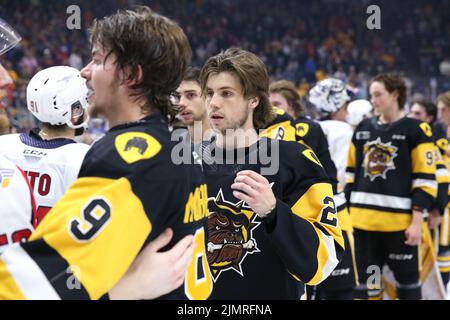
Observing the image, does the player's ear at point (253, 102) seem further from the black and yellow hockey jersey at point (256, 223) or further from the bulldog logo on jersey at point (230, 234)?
the bulldog logo on jersey at point (230, 234)

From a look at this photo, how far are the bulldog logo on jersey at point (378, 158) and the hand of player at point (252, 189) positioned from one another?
12.2 ft

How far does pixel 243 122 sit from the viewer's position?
3062 millimetres

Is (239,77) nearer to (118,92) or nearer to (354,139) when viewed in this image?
(118,92)

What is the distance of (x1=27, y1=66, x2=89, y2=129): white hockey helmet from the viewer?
11.5 feet

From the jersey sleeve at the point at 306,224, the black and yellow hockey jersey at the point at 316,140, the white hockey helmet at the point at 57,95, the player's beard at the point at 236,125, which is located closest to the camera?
the jersey sleeve at the point at 306,224

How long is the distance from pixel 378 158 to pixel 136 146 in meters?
4.52

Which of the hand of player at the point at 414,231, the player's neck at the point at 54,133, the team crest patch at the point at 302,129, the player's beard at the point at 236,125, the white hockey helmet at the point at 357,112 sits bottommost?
the hand of player at the point at 414,231

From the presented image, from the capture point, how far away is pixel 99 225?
62.9 inches

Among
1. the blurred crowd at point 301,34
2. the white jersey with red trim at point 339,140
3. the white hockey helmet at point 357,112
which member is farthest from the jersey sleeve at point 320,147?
the blurred crowd at point 301,34

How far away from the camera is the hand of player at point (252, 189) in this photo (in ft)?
7.43

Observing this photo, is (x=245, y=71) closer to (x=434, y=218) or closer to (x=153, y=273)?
(x=153, y=273)

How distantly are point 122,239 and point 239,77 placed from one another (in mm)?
1656

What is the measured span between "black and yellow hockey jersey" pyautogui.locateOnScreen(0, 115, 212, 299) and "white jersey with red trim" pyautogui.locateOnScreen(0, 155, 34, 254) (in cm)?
51

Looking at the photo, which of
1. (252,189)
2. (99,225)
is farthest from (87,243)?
(252,189)
